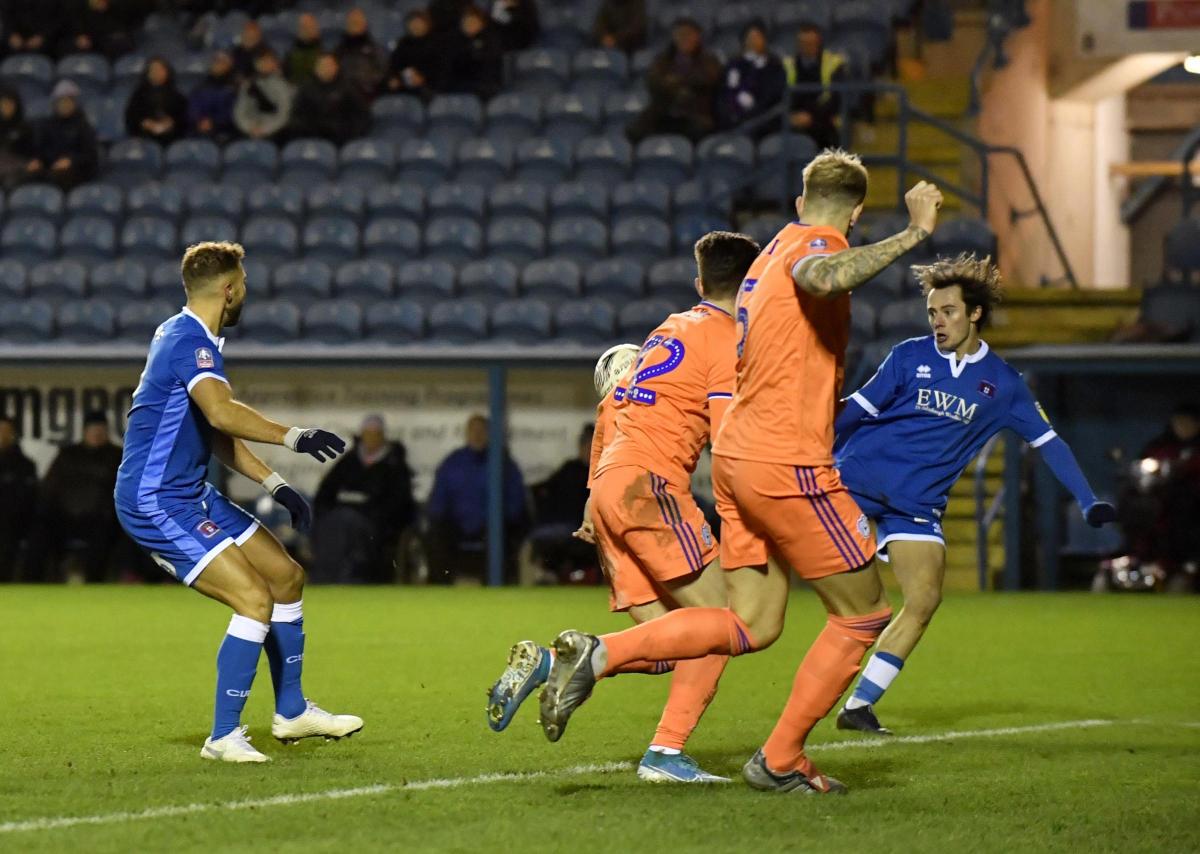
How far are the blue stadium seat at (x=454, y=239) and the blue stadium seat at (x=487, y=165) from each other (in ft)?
2.56

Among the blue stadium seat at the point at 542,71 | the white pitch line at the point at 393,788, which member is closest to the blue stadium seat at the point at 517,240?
the blue stadium seat at the point at 542,71

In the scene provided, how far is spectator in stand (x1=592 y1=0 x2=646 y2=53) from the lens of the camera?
21188 mm

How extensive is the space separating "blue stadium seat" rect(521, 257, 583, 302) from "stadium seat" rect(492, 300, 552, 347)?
0.36 metres

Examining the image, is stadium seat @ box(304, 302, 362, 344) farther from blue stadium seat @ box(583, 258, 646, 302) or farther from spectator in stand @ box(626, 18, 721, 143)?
spectator in stand @ box(626, 18, 721, 143)

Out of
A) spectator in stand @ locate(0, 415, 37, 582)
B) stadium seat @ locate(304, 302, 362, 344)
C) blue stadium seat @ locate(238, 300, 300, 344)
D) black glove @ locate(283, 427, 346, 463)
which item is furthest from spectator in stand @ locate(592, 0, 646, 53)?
black glove @ locate(283, 427, 346, 463)

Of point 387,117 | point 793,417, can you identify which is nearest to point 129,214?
point 387,117

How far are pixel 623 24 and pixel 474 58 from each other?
5.61 feet

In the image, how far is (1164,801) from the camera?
20.0 ft

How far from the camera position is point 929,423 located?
26.6 feet

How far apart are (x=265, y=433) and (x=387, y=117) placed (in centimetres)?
1471

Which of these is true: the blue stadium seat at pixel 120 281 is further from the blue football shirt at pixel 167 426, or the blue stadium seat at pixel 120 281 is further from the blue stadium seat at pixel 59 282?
the blue football shirt at pixel 167 426

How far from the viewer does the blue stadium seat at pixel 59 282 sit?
1925cm

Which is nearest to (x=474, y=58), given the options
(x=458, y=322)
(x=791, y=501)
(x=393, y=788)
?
(x=458, y=322)

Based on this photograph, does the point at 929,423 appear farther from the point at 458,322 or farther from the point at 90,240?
the point at 90,240
